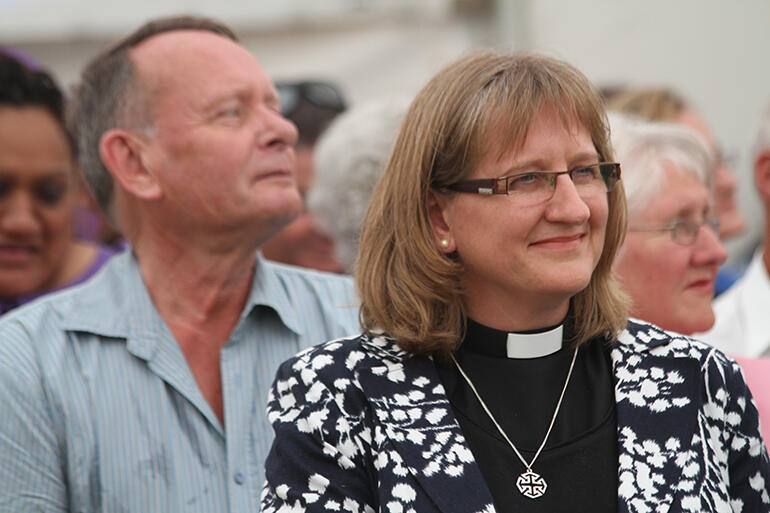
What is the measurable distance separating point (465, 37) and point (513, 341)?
17.7 feet

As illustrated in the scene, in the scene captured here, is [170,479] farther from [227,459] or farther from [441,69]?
[441,69]

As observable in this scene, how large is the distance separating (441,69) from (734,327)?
72.7 inches

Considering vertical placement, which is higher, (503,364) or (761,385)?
(503,364)

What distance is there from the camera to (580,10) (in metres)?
6.80

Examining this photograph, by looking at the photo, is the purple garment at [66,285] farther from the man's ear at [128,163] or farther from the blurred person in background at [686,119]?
the blurred person in background at [686,119]

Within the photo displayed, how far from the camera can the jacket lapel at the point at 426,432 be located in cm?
201

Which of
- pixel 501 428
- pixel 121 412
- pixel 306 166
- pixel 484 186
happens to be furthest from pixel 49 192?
pixel 501 428

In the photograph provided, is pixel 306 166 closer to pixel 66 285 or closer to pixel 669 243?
pixel 66 285

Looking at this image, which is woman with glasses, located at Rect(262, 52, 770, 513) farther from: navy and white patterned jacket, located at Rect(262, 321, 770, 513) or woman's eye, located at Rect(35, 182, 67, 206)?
woman's eye, located at Rect(35, 182, 67, 206)

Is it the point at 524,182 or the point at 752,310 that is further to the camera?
the point at 752,310

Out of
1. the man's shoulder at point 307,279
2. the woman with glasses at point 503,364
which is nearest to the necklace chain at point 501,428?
the woman with glasses at point 503,364

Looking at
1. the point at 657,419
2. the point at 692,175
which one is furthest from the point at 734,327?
the point at 657,419

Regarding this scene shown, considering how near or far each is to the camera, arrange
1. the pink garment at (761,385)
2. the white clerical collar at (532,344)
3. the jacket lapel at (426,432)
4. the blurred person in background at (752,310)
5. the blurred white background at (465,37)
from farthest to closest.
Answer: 1. the blurred white background at (465,37)
2. the blurred person in background at (752,310)
3. the pink garment at (761,385)
4. the white clerical collar at (532,344)
5. the jacket lapel at (426,432)

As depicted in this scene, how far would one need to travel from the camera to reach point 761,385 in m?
2.58
